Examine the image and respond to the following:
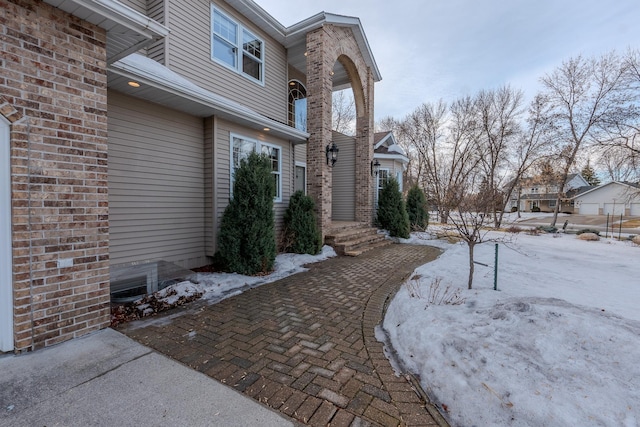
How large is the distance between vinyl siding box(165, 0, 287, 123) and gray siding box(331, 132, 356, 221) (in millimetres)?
4064

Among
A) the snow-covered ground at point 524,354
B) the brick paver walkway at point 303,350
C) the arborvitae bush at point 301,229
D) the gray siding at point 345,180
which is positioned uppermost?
the gray siding at point 345,180

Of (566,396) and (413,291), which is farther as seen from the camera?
(413,291)

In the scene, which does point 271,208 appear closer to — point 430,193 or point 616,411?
point 616,411

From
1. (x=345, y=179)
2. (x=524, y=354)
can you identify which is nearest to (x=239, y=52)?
(x=345, y=179)

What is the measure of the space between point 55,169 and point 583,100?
2353cm

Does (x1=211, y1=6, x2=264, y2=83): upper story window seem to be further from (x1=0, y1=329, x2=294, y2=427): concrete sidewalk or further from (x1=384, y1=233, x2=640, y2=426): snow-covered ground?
(x1=384, y1=233, x2=640, y2=426): snow-covered ground

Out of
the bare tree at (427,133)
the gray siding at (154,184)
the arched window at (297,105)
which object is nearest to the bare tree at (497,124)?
the bare tree at (427,133)

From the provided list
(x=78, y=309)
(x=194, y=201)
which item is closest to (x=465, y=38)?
(x=194, y=201)

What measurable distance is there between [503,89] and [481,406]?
2226 cm

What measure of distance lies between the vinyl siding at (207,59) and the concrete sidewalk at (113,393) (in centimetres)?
606

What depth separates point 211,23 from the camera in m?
7.05

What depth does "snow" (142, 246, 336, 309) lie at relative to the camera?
14.1 feet

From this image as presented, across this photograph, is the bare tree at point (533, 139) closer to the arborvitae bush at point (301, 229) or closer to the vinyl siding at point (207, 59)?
the arborvitae bush at point (301, 229)

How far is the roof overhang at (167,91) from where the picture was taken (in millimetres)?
4207
